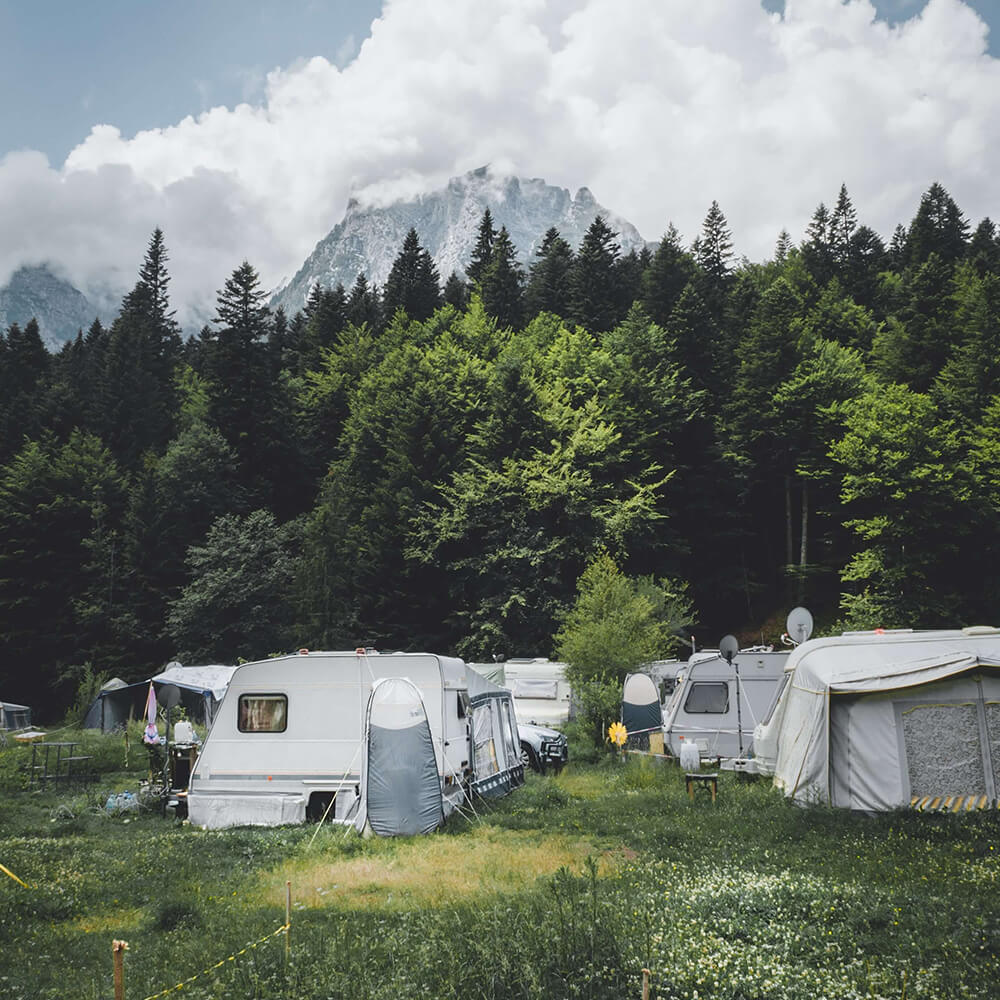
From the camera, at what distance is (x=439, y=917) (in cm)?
712

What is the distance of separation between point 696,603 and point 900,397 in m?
13.2

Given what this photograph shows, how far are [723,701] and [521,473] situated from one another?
21.6 meters

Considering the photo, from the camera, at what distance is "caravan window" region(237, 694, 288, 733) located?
13516 millimetres

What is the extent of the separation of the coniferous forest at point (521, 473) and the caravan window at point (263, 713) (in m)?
22.6

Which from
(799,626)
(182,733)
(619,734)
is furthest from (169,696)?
(799,626)

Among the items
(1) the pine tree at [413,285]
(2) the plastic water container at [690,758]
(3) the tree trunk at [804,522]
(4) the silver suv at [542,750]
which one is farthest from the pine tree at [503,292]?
(2) the plastic water container at [690,758]

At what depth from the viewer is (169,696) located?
28266 millimetres

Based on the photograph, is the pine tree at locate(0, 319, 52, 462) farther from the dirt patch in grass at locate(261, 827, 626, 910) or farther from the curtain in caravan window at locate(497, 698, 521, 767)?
the dirt patch in grass at locate(261, 827, 626, 910)

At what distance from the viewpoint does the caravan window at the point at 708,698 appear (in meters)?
18.0

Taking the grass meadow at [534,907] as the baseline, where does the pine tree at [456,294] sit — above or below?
above

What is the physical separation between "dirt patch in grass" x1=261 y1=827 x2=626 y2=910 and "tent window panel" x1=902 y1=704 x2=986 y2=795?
4262 mm

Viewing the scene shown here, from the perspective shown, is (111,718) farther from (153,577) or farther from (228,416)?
(228,416)

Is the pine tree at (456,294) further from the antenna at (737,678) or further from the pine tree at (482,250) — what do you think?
the antenna at (737,678)

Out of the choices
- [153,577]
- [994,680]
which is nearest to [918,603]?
[994,680]
